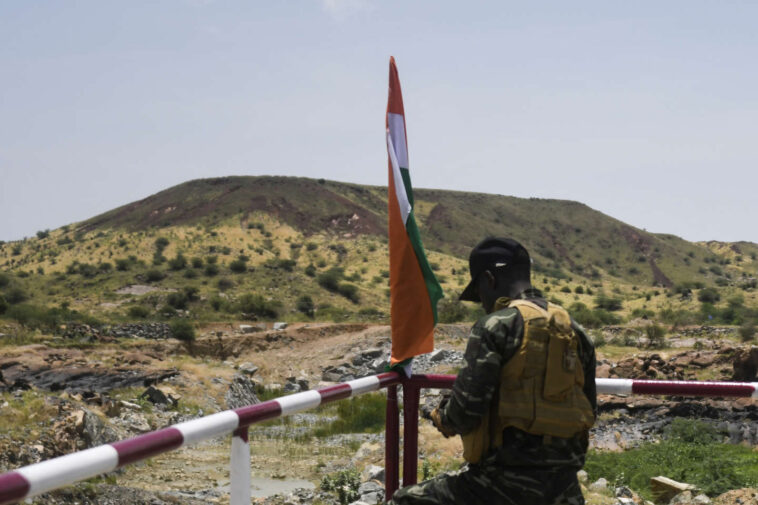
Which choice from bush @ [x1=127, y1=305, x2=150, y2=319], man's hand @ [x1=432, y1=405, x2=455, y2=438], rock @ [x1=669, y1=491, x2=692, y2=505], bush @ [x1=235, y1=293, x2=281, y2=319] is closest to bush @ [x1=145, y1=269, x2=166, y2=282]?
bush @ [x1=127, y1=305, x2=150, y2=319]

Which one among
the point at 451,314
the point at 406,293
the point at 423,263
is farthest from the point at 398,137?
the point at 451,314

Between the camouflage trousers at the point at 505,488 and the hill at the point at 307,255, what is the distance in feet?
125

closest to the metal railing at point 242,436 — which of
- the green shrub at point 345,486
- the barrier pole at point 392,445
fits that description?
the barrier pole at point 392,445

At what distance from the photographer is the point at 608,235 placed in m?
105

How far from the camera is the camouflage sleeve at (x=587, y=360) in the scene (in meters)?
2.53

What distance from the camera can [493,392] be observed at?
2.43 meters

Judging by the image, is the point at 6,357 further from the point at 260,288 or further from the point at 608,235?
the point at 608,235

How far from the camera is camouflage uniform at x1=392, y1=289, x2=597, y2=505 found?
2.38 m

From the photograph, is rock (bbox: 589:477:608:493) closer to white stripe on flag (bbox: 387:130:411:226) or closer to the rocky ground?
the rocky ground

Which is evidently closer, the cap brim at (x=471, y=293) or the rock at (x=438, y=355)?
the cap brim at (x=471, y=293)

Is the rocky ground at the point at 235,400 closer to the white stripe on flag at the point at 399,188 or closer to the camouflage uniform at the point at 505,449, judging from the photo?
the white stripe on flag at the point at 399,188

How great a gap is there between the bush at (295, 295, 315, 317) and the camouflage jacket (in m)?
45.1

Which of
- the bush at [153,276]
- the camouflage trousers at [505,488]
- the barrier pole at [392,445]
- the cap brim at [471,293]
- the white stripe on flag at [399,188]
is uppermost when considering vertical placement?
the white stripe on flag at [399,188]

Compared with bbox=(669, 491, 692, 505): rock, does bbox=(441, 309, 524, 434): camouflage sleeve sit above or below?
above
